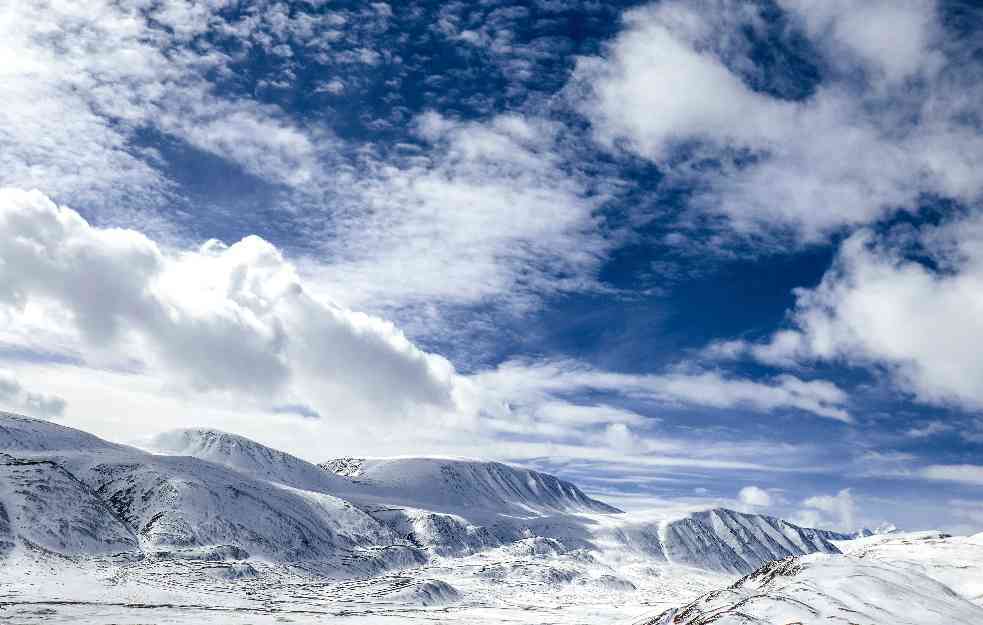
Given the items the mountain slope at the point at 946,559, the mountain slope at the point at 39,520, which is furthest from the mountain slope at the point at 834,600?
the mountain slope at the point at 39,520

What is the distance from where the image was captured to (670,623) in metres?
43.8

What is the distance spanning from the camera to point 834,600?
36875mm

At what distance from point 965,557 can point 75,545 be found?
686 feet

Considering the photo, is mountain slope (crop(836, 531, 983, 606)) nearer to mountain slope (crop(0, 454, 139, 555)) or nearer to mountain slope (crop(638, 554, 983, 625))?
mountain slope (crop(638, 554, 983, 625))

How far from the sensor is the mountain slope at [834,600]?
35.3 meters

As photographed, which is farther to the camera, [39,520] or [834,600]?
[39,520]

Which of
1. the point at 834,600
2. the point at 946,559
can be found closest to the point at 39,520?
the point at 834,600

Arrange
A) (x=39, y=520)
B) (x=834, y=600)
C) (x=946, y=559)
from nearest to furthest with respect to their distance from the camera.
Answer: (x=834, y=600)
(x=946, y=559)
(x=39, y=520)

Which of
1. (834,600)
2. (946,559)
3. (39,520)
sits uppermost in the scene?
(946,559)

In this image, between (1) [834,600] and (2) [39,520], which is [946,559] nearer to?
(1) [834,600]

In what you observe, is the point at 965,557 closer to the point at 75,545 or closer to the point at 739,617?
the point at 739,617

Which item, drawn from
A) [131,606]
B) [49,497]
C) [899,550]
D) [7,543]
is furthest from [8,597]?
[899,550]

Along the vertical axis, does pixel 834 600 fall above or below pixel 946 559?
below

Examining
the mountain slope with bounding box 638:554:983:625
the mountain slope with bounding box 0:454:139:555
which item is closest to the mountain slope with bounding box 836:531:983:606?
the mountain slope with bounding box 638:554:983:625
